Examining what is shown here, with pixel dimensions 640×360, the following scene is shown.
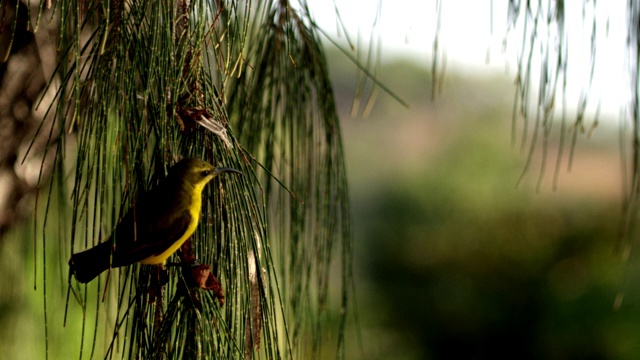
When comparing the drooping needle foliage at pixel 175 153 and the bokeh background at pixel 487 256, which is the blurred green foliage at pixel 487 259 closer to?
the bokeh background at pixel 487 256

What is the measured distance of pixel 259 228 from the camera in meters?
0.66

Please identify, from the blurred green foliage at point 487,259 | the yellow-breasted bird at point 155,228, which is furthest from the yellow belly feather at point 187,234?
the blurred green foliage at point 487,259

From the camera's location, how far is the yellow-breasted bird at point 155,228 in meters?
0.62

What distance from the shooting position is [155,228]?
0.66 m

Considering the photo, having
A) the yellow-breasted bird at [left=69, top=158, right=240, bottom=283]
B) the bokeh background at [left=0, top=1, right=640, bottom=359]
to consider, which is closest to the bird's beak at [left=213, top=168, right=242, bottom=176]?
the yellow-breasted bird at [left=69, top=158, right=240, bottom=283]

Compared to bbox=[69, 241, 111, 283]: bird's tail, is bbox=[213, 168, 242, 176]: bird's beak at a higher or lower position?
higher

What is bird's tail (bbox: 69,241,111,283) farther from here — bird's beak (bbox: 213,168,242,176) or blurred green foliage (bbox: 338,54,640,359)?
blurred green foliage (bbox: 338,54,640,359)

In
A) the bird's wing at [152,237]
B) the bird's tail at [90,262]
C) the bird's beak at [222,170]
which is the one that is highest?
the bird's beak at [222,170]

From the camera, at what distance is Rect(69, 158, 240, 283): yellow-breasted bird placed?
24.3 inches

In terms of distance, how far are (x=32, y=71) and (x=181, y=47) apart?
0.49 meters

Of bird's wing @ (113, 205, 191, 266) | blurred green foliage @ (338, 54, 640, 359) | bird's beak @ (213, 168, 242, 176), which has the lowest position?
blurred green foliage @ (338, 54, 640, 359)

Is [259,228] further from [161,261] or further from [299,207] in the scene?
[299,207]

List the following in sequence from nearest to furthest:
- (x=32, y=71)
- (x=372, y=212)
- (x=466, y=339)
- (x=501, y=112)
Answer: (x=32, y=71) < (x=466, y=339) < (x=372, y=212) < (x=501, y=112)

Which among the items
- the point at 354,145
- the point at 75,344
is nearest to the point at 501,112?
the point at 354,145
